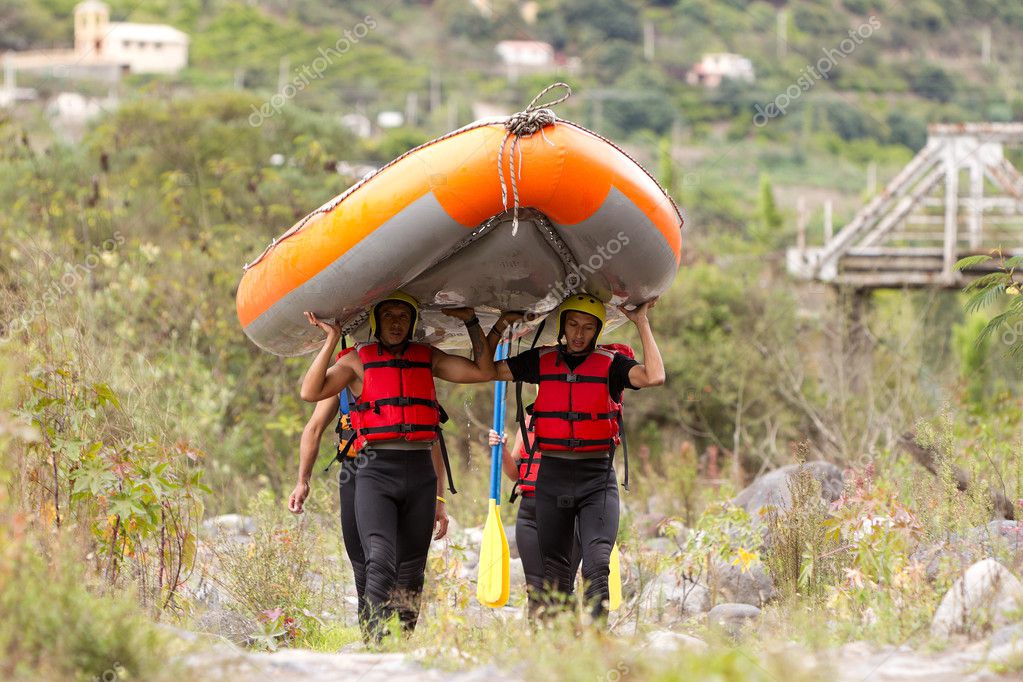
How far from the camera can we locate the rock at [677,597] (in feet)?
25.6

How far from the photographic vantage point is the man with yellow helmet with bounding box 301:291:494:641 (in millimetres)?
6250

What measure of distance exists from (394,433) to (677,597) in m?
2.77

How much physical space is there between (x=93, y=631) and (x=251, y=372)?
9.57 metres

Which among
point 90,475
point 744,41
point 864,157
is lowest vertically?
point 90,475

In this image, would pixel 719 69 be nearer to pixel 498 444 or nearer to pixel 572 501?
pixel 498 444

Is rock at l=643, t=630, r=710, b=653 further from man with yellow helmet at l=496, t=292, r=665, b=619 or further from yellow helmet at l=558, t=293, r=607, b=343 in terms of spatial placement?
yellow helmet at l=558, t=293, r=607, b=343

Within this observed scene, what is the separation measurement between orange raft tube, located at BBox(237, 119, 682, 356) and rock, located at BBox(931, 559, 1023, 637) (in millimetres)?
2125

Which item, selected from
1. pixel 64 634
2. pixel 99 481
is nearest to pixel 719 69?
pixel 99 481

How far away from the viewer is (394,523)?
6.30m

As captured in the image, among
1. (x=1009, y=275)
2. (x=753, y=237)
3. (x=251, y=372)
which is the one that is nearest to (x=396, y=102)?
(x=753, y=237)

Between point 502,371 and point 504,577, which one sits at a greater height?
point 502,371

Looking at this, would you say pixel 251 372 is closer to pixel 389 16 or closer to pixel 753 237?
pixel 753 237

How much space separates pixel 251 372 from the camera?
13.8 metres

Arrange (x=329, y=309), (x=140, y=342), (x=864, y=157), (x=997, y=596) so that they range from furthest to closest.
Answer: (x=864, y=157) < (x=140, y=342) < (x=329, y=309) < (x=997, y=596)
